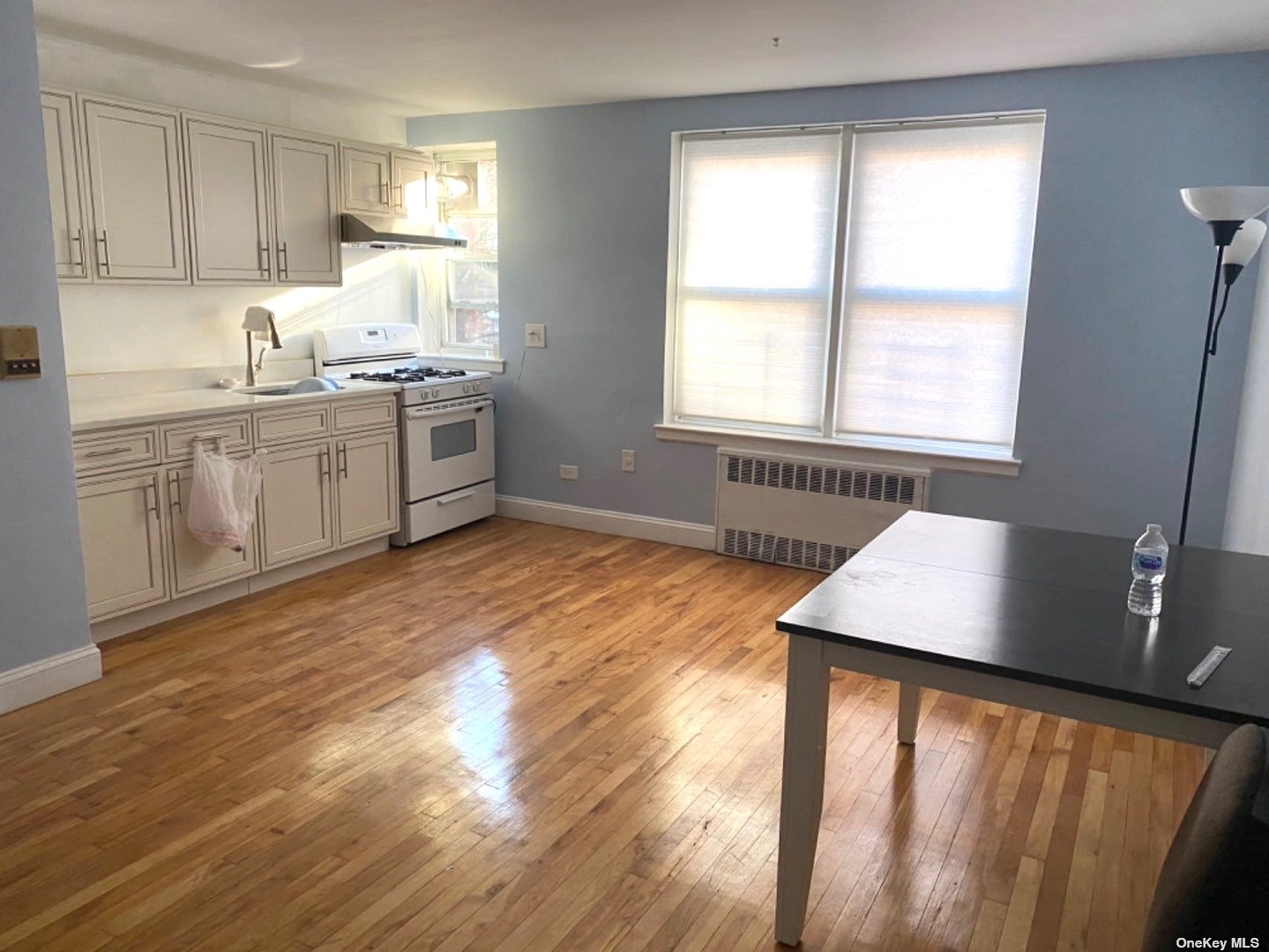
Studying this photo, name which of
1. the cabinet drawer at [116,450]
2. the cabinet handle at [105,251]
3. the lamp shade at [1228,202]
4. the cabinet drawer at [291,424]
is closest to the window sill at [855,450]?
the lamp shade at [1228,202]

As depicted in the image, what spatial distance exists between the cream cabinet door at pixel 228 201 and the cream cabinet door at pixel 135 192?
78 mm

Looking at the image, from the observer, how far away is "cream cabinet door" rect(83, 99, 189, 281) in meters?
3.58

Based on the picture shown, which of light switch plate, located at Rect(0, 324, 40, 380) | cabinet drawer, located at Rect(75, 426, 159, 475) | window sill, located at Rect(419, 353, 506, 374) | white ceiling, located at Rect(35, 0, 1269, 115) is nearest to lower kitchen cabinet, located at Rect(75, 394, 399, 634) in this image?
cabinet drawer, located at Rect(75, 426, 159, 475)

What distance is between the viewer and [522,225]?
520cm

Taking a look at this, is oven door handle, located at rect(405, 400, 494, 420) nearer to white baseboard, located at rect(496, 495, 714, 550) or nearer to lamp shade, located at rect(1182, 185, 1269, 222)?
white baseboard, located at rect(496, 495, 714, 550)

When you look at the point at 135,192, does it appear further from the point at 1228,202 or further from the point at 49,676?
the point at 1228,202

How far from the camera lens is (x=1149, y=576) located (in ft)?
6.40

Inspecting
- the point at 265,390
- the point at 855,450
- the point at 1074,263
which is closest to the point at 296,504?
the point at 265,390

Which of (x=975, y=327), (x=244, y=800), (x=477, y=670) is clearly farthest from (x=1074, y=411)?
(x=244, y=800)

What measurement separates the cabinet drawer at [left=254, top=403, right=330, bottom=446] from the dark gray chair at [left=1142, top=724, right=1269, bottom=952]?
3734 mm

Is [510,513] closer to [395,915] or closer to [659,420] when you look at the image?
[659,420]

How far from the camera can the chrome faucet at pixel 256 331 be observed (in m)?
4.47

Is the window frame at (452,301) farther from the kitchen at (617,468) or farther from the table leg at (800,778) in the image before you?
the table leg at (800,778)

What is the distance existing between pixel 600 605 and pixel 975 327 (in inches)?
84.4
